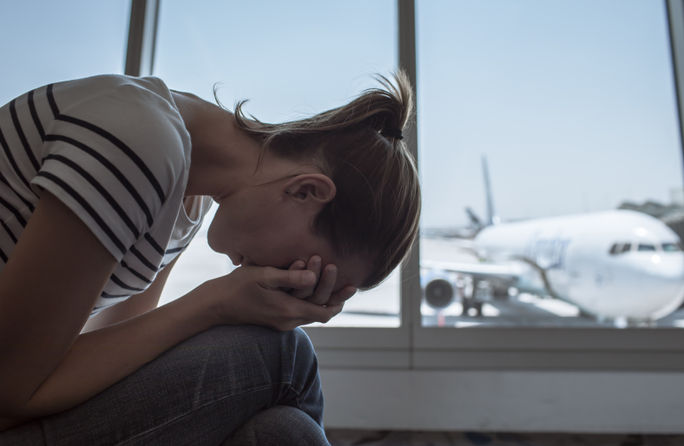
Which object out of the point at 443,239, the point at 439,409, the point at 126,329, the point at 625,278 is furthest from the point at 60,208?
the point at 625,278

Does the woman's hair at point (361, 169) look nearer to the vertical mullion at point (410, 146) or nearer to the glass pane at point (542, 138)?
the vertical mullion at point (410, 146)

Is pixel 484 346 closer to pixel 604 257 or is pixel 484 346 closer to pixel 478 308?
pixel 478 308

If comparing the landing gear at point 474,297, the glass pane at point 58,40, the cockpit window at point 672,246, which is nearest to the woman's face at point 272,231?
the landing gear at point 474,297

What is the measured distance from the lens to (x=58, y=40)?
150 centimetres

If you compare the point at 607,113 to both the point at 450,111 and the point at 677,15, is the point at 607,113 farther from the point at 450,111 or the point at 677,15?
the point at 450,111

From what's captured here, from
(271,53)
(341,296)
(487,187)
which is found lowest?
(341,296)

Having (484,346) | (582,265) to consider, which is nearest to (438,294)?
(484,346)

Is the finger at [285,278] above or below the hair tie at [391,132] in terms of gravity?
below

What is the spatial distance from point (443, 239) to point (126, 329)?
1.28 meters

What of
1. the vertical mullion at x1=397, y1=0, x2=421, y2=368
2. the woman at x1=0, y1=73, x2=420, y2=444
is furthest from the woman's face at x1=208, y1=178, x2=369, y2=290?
the vertical mullion at x1=397, y1=0, x2=421, y2=368

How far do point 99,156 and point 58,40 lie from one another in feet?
4.73

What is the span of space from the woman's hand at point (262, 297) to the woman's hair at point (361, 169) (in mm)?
79

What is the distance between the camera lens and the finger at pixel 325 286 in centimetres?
57

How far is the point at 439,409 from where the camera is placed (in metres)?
1.33
